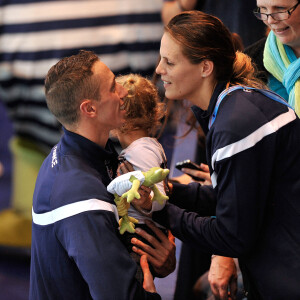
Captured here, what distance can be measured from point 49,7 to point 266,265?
2018 millimetres

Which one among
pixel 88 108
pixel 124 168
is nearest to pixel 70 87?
pixel 88 108

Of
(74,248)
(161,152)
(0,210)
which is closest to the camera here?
(74,248)

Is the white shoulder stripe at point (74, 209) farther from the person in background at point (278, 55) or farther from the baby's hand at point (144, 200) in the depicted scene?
the person in background at point (278, 55)

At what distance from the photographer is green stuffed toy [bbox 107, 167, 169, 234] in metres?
1.74

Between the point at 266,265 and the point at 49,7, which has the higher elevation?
the point at 49,7

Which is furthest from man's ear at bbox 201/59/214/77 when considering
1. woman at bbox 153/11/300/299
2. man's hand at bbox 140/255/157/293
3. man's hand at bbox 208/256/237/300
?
man's hand at bbox 208/256/237/300

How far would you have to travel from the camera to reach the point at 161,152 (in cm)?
214

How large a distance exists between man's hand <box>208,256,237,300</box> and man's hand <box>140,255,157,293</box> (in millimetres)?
518

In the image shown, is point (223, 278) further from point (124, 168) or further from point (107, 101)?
point (107, 101)

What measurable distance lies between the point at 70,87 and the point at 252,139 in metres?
0.60

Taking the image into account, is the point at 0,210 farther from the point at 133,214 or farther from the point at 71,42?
the point at 133,214

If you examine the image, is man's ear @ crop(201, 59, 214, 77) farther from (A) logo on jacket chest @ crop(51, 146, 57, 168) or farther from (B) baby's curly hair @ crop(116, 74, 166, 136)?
(A) logo on jacket chest @ crop(51, 146, 57, 168)

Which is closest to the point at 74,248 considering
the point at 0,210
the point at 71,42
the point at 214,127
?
the point at 214,127

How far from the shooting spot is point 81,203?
5.50 feet
